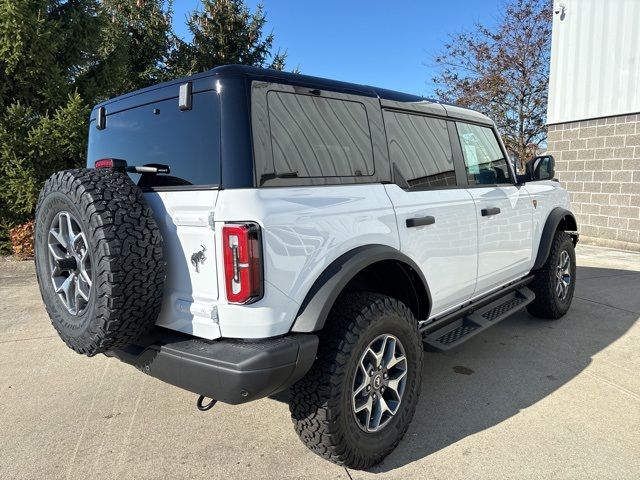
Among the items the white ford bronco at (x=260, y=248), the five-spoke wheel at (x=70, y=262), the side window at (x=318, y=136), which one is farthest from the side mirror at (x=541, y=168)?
the five-spoke wheel at (x=70, y=262)

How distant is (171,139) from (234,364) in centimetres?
118

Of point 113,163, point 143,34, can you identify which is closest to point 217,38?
point 143,34

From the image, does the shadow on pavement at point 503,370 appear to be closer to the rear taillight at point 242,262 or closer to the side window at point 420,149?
the rear taillight at point 242,262

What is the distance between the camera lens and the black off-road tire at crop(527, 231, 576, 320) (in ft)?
14.7

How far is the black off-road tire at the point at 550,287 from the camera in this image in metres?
4.47

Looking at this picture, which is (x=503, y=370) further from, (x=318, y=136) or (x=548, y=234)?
(x=318, y=136)

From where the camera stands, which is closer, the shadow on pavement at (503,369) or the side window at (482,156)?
the shadow on pavement at (503,369)

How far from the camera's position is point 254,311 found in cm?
203

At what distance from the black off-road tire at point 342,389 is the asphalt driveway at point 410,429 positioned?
0.15 meters

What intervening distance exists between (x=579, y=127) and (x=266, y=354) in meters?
9.59

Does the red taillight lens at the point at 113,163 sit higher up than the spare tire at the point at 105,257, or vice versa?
the red taillight lens at the point at 113,163

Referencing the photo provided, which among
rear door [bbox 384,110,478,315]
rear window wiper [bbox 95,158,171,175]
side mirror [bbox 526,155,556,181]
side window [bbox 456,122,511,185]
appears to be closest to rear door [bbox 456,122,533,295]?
side window [bbox 456,122,511,185]

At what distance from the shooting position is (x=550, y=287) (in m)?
4.49

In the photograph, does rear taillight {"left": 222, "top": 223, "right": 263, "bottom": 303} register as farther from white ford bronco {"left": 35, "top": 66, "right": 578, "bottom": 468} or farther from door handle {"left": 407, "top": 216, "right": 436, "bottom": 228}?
door handle {"left": 407, "top": 216, "right": 436, "bottom": 228}
